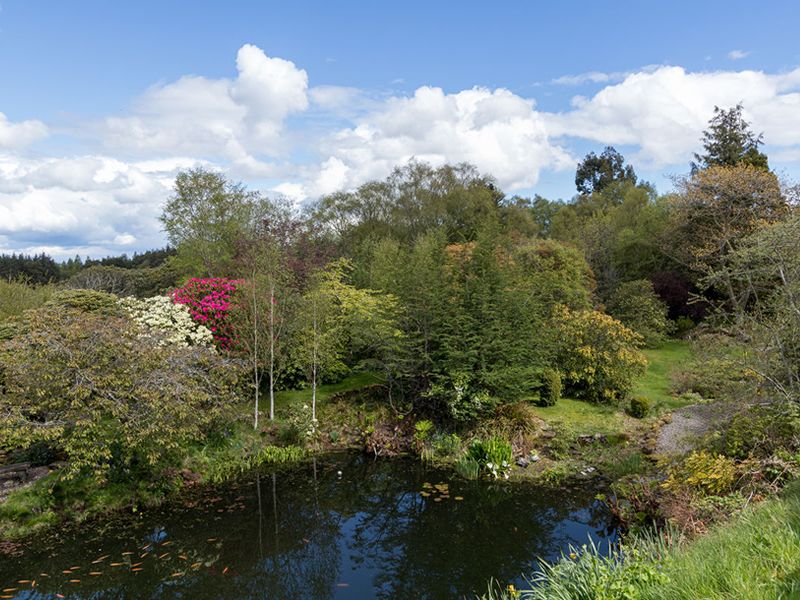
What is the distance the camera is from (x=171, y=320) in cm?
1397

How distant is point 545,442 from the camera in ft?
42.7

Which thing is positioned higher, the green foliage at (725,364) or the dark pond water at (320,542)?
the green foliage at (725,364)

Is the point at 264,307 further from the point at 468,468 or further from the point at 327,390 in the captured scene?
the point at 468,468

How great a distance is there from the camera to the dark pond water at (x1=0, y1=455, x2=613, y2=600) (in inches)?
293

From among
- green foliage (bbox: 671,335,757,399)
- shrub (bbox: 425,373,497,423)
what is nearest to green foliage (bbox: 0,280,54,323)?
shrub (bbox: 425,373,497,423)

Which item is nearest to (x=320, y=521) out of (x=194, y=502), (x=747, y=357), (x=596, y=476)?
(x=194, y=502)

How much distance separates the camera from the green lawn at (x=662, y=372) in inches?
625

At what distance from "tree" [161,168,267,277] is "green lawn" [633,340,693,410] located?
1850cm

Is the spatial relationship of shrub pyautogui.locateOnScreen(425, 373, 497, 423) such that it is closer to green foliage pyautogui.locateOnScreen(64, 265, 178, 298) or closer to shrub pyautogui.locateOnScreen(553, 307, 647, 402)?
shrub pyautogui.locateOnScreen(553, 307, 647, 402)

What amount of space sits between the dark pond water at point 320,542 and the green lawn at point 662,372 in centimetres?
693

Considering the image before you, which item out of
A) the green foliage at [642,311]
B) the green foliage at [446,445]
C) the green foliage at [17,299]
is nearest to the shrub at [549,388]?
the green foliage at [446,445]

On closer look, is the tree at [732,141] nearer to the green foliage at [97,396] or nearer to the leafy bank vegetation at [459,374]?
the leafy bank vegetation at [459,374]

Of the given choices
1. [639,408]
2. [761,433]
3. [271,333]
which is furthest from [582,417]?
[271,333]

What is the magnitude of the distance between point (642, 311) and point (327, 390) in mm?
14407
